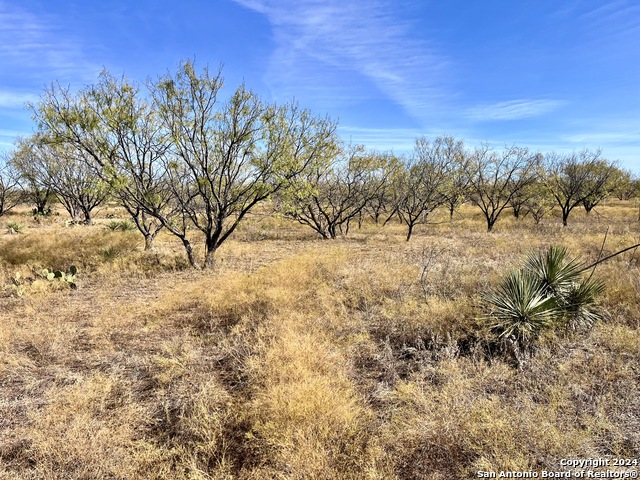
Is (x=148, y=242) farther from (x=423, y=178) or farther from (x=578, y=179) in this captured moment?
(x=578, y=179)

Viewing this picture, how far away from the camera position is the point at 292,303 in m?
7.34

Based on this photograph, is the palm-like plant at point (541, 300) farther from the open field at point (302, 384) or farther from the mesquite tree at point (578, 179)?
the mesquite tree at point (578, 179)

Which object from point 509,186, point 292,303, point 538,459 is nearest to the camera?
point 538,459

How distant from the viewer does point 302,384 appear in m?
3.98

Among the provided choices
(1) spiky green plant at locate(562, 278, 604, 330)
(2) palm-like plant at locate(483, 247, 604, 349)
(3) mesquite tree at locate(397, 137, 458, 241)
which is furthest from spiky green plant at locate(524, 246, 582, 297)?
(3) mesquite tree at locate(397, 137, 458, 241)

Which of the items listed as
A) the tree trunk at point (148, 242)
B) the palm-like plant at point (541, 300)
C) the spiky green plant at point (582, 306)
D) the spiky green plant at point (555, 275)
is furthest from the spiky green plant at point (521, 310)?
the tree trunk at point (148, 242)

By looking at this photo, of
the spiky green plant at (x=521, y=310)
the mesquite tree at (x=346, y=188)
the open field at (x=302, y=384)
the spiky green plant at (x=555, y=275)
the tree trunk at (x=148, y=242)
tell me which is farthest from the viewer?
the mesquite tree at (x=346, y=188)

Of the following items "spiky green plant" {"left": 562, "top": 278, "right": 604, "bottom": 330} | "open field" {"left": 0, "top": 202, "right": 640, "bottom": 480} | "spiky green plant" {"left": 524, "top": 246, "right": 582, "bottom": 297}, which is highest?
Result: "spiky green plant" {"left": 524, "top": 246, "right": 582, "bottom": 297}

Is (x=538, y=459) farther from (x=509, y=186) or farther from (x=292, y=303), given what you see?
(x=509, y=186)

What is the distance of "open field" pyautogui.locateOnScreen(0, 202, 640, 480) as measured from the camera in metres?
3.14

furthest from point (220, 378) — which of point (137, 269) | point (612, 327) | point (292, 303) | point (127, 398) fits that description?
point (137, 269)

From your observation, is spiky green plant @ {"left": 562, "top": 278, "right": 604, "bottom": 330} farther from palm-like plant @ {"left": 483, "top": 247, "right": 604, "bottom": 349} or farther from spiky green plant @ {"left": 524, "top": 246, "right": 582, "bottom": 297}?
spiky green plant @ {"left": 524, "top": 246, "right": 582, "bottom": 297}

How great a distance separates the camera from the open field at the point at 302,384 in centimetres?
314

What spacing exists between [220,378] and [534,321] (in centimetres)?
485
